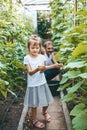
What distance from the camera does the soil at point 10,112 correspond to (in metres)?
3.89

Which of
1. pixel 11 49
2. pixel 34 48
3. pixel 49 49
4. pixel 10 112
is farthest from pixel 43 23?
pixel 34 48

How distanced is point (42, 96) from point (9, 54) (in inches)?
29.9

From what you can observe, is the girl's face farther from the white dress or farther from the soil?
the soil

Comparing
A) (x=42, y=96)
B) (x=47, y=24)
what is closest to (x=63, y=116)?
(x=42, y=96)

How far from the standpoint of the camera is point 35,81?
3.79 meters

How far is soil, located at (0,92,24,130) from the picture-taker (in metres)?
3.89

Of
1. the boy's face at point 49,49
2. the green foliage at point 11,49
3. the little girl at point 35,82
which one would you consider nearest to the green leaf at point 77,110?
the green foliage at point 11,49

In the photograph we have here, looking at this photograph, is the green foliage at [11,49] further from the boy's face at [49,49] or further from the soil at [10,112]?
the boy's face at [49,49]

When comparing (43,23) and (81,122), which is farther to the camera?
(43,23)

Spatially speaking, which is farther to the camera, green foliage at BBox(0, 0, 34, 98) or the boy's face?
the boy's face

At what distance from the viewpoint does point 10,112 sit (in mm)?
4414

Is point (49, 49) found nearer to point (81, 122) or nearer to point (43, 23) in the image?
→ point (81, 122)

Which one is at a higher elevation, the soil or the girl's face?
the girl's face

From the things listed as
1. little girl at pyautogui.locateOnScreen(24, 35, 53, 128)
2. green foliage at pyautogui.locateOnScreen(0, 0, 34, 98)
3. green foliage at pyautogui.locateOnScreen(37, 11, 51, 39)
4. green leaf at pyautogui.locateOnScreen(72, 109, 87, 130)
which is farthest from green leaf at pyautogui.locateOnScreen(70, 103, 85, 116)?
green foliage at pyautogui.locateOnScreen(37, 11, 51, 39)
